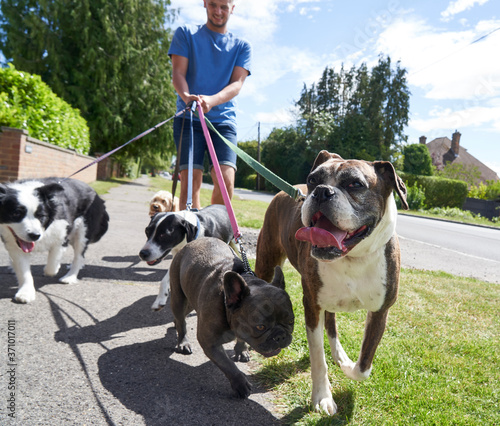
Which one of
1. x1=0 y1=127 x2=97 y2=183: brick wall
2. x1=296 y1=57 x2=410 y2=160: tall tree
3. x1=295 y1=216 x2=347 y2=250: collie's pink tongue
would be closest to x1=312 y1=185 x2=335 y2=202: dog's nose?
x1=295 y1=216 x2=347 y2=250: collie's pink tongue

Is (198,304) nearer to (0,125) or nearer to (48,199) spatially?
(48,199)

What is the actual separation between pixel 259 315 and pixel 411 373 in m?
1.37

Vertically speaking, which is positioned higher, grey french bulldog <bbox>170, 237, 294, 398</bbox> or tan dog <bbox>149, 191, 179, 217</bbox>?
tan dog <bbox>149, 191, 179, 217</bbox>

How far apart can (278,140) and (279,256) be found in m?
47.0

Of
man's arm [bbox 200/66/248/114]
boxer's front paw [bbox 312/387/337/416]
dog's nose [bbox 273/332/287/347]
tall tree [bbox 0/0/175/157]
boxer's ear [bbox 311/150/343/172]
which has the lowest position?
boxer's front paw [bbox 312/387/337/416]

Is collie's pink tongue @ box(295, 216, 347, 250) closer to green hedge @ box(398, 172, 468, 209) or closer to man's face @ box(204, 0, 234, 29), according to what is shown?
man's face @ box(204, 0, 234, 29)

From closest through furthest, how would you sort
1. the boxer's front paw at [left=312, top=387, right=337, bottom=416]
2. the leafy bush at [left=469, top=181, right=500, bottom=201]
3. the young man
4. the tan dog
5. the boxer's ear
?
1. the boxer's front paw at [left=312, top=387, right=337, bottom=416]
2. the boxer's ear
3. the young man
4. the tan dog
5. the leafy bush at [left=469, top=181, right=500, bottom=201]

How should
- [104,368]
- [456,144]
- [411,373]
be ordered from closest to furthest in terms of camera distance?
1. [104,368]
2. [411,373]
3. [456,144]

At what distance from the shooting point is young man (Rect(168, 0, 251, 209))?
14.7 ft

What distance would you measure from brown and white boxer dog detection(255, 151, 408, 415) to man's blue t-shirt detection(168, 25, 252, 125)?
2584 millimetres

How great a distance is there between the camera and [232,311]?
2.43 meters

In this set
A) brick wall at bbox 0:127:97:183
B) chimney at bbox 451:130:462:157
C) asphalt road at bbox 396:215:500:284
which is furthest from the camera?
chimney at bbox 451:130:462:157

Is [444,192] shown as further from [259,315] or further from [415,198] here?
[259,315]

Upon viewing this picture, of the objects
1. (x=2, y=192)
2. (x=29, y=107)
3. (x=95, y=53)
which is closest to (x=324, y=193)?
(x=2, y=192)
